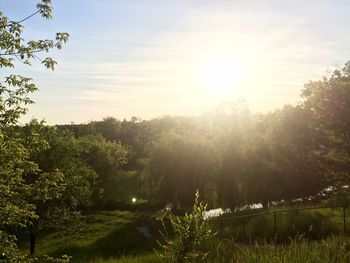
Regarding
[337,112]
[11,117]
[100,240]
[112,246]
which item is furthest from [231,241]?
[100,240]

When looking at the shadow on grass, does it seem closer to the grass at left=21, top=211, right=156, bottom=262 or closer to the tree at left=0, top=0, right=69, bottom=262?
the grass at left=21, top=211, right=156, bottom=262

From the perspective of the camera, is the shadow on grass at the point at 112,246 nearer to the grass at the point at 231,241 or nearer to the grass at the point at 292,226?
the grass at the point at 231,241

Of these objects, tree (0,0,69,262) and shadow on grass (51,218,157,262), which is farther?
shadow on grass (51,218,157,262)

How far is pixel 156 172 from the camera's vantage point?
43406 mm

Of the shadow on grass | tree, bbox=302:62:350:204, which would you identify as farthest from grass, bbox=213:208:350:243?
the shadow on grass

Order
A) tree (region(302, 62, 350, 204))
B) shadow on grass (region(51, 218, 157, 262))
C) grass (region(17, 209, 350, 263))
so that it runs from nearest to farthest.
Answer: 1. grass (region(17, 209, 350, 263))
2. tree (region(302, 62, 350, 204))
3. shadow on grass (region(51, 218, 157, 262))

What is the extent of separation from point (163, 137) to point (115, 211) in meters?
17.5

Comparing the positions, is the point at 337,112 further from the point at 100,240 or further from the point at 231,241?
the point at 100,240

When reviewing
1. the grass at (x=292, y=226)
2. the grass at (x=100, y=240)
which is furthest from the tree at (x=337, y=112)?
the grass at (x=100, y=240)

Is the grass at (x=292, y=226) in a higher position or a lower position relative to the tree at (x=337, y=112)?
lower

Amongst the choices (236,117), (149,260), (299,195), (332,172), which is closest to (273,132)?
(236,117)

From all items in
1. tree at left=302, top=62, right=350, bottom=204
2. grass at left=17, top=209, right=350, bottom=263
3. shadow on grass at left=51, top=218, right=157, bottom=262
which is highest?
tree at left=302, top=62, right=350, bottom=204

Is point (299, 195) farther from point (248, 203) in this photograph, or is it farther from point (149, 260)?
point (149, 260)

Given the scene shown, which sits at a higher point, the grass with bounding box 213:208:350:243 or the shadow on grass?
the grass with bounding box 213:208:350:243
